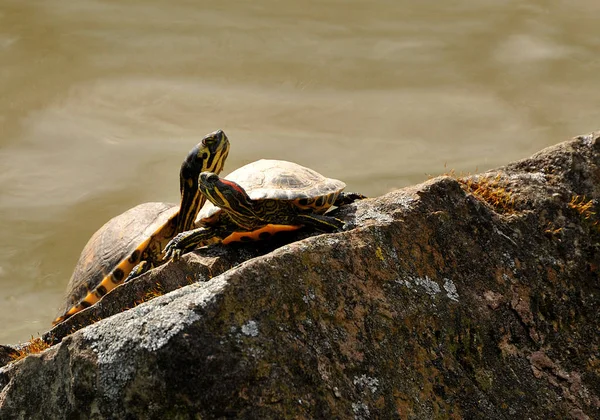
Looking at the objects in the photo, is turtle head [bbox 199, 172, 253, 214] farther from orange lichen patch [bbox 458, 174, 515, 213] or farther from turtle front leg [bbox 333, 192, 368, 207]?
orange lichen patch [bbox 458, 174, 515, 213]

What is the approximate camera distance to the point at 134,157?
16.8m

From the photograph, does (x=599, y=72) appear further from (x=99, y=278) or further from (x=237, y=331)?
(x=237, y=331)

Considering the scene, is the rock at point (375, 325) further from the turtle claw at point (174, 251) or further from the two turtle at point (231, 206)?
the two turtle at point (231, 206)

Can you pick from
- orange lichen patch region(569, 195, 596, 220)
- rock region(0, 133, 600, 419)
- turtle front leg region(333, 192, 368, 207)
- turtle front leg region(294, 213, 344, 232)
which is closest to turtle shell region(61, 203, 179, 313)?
rock region(0, 133, 600, 419)

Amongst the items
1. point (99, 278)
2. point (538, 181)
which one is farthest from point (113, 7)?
point (538, 181)

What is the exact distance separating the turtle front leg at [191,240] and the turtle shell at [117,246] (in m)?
1.92

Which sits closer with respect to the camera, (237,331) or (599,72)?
(237,331)

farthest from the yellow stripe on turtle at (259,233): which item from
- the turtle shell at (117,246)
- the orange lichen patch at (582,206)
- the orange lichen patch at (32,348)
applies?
the turtle shell at (117,246)

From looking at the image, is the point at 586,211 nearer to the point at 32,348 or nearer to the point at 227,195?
the point at 227,195

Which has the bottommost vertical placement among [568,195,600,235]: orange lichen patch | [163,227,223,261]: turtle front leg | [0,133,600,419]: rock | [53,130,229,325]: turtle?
[0,133,600,419]: rock

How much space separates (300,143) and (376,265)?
492 inches

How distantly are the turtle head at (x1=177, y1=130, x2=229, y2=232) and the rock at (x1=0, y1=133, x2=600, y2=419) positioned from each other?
68.4 inches

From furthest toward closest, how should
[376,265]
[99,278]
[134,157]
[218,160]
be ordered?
1. [134,157]
2. [99,278]
3. [218,160]
4. [376,265]

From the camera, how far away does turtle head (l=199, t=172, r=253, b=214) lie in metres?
5.54
